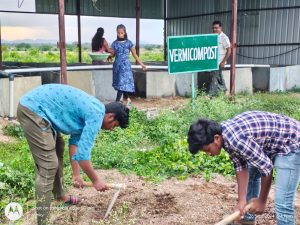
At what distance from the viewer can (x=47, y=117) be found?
312cm

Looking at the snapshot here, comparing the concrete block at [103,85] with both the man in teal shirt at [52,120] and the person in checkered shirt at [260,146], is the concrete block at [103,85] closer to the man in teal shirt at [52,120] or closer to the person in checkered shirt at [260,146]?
the man in teal shirt at [52,120]

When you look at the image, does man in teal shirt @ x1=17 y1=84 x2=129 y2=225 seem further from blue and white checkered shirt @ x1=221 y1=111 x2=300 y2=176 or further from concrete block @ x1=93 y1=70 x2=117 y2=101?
concrete block @ x1=93 y1=70 x2=117 y2=101

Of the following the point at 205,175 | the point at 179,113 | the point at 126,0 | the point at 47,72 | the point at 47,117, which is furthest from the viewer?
the point at 126,0

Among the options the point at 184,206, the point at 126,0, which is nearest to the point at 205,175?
the point at 184,206

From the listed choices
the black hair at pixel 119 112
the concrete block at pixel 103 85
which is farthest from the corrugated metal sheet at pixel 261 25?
the black hair at pixel 119 112

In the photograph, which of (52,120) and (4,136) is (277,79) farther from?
(52,120)

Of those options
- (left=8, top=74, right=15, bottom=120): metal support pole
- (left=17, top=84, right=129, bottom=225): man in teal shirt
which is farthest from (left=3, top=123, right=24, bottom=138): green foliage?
(left=17, top=84, right=129, bottom=225): man in teal shirt

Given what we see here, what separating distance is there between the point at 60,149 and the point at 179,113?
3.87 m

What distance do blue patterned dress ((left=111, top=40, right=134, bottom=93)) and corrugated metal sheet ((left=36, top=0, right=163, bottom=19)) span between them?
887 cm

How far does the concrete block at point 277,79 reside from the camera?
36.3 feet

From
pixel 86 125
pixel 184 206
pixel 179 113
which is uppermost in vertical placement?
pixel 86 125

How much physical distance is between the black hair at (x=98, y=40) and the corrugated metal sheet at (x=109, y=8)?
6.42 metres

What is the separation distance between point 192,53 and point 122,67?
1.49m

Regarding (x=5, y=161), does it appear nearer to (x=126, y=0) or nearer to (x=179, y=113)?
(x=179, y=113)
